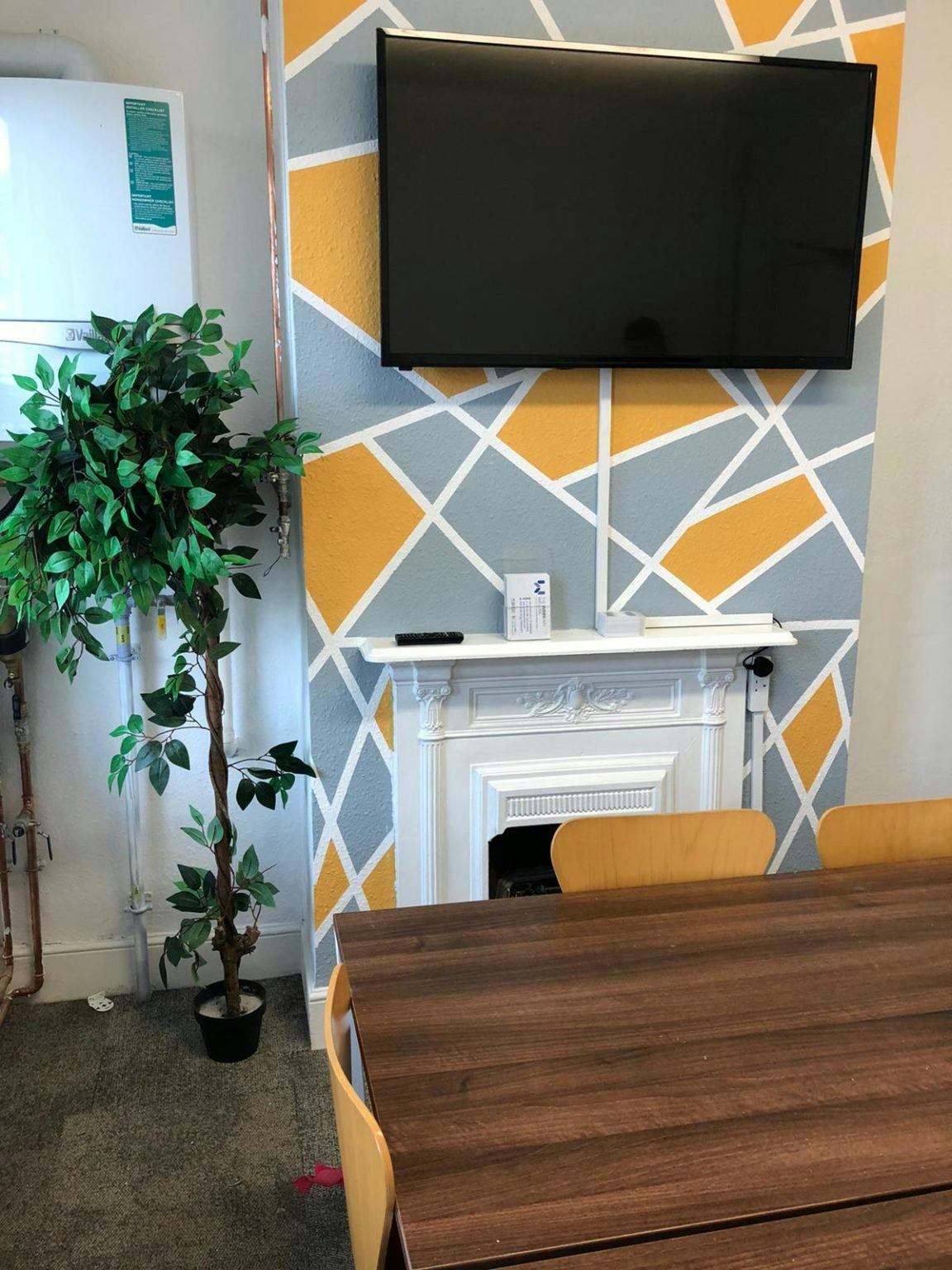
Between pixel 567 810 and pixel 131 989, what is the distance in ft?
4.29

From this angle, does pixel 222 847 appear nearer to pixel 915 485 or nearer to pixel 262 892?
pixel 262 892

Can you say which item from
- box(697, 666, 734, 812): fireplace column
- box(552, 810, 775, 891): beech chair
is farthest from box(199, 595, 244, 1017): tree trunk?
box(697, 666, 734, 812): fireplace column

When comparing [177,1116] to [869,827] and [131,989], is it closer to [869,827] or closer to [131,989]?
[131,989]

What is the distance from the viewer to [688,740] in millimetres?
2656

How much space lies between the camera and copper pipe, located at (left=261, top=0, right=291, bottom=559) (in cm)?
238

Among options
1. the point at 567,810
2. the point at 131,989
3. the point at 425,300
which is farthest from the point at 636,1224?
the point at 131,989

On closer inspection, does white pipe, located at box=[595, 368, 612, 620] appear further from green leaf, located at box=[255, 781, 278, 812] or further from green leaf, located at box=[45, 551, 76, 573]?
green leaf, located at box=[45, 551, 76, 573]

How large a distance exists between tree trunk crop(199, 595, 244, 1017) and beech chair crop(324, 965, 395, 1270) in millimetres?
1183

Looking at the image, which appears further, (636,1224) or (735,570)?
(735,570)

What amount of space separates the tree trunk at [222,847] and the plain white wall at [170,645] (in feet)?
0.93

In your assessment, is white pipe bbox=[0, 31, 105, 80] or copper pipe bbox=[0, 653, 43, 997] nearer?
white pipe bbox=[0, 31, 105, 80]

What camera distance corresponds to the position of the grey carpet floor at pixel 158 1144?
1.94 metres

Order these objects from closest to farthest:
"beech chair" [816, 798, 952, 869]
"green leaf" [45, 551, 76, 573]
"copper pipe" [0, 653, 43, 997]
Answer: "beech chair" [816, 798, 952, 869], "green leaf" [45, 551, 76, 573], "copper pipe" [0, 653, 43, 997]

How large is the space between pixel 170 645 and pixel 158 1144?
1183 mm
